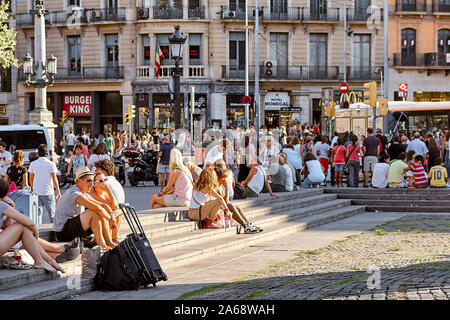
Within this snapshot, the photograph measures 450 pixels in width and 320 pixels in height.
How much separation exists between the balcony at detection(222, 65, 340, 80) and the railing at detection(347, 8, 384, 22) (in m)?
3.15

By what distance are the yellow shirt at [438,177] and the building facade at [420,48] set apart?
98.9ft

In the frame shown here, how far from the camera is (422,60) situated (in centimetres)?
5500

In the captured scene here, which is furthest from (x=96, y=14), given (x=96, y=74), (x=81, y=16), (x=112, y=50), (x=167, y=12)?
(x=167, y=12)

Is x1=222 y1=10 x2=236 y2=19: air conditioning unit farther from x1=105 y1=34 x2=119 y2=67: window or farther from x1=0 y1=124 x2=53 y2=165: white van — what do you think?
x1=0 y1=124 x2=53 y2=165: white van

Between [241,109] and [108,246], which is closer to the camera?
[108,246]

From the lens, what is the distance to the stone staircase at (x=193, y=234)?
34.4ft

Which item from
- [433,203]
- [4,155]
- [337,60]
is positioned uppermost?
[337,60]

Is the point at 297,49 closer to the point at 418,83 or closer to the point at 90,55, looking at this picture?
the point at 418,83

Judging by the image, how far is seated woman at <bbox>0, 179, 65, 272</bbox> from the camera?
10.7 m

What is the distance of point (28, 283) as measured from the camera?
10.6m

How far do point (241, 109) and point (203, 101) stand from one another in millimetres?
2603

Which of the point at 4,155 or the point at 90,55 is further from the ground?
the point at 90,55

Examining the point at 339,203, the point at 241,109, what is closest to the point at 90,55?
the point at 241,109

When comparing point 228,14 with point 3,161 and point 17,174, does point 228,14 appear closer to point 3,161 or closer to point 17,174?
point 3,161
